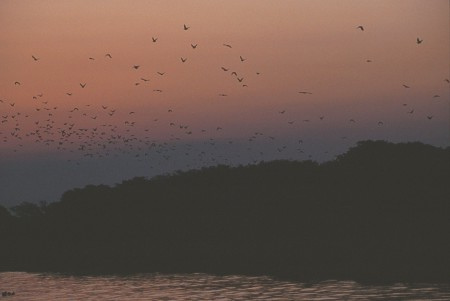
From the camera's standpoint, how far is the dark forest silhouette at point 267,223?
223 ft

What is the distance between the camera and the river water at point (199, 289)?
5197 centimetres

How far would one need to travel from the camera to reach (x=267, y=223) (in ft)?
266

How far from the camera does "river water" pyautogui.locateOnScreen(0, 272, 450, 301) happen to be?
171ft

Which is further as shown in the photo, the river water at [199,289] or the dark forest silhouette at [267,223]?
the dark forest silhouette at [267,223]

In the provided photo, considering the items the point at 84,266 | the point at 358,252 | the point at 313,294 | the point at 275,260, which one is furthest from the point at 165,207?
the point at 313,294

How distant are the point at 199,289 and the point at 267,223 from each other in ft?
74.9

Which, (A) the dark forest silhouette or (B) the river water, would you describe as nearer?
(B) the river water

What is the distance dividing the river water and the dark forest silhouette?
389cm

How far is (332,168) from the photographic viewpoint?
89125 millimetres

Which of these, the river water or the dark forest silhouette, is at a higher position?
the dark forest silhouette

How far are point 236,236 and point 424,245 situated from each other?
19.6m

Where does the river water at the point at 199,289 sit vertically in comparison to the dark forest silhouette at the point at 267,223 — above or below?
below

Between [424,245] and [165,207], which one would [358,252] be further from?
[165,207]

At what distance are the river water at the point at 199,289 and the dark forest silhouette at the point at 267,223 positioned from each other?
153 inches
